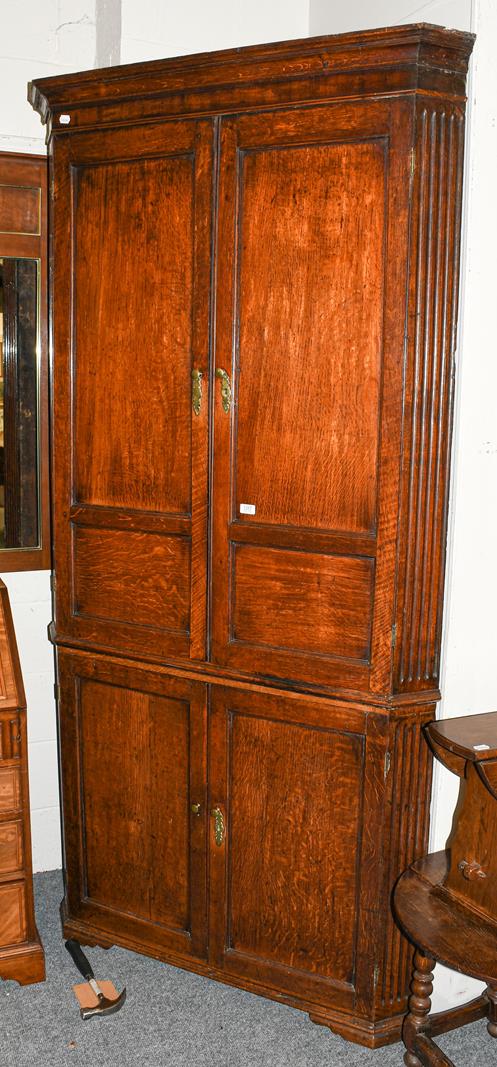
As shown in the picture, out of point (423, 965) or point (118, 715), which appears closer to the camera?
point (423, 965)

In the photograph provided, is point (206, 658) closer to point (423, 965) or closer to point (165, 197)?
point (423, 965)

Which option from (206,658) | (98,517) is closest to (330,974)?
(206,658)

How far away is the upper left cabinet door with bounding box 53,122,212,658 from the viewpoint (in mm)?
2303

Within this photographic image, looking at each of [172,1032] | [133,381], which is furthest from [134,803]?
[133,381]

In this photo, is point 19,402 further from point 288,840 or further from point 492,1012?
point 492,1012

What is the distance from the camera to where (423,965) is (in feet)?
7.11

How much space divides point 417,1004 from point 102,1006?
85cm

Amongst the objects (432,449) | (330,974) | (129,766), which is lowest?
(330,974)

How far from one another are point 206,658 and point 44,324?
4.21 ft

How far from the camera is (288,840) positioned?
2373mm

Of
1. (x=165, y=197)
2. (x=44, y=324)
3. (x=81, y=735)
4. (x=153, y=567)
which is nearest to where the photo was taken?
(x=165, y=197)

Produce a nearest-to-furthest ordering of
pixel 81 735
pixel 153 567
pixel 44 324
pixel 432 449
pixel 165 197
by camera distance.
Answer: pixel 432 449 < pixel 165 197 < pixel 153 567 < pixel 81 735 < pixel 44 324

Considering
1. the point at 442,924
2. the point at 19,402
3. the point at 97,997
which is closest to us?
the point at 442,924

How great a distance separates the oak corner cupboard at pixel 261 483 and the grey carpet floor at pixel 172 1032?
9 centimetres
